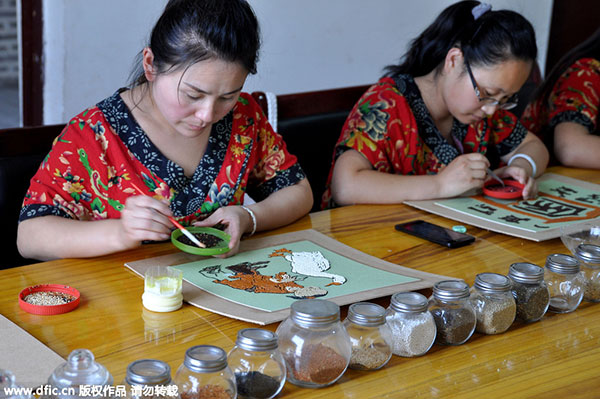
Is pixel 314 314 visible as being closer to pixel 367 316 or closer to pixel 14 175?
pixel 367 316

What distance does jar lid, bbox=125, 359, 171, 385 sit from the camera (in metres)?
0.77

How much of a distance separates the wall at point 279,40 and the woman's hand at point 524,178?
610mm

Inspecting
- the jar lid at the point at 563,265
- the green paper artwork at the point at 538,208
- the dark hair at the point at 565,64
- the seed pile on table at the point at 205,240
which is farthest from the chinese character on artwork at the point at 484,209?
the dark hair at the point at 565,64

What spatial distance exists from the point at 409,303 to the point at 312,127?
1.25 meters

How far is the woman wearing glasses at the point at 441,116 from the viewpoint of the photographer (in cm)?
185


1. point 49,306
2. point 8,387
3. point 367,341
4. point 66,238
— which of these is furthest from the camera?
point 66,238

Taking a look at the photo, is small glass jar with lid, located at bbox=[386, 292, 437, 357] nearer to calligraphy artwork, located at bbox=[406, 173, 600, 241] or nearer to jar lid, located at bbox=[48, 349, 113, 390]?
jar lid, located at bbox=[48, 349, 113, 390]

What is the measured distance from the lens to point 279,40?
10.4ft

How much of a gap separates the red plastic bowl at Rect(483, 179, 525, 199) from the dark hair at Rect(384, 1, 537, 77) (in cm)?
34

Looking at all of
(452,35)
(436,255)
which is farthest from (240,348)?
(452,35)

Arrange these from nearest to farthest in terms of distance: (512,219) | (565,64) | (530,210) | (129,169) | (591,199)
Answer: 1. (129,169)
2. (512,219)
3. (530,210)
4. (591,199)
5. (565,64)

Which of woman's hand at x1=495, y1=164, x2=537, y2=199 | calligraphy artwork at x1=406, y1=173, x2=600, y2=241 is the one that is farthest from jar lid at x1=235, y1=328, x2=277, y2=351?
woman's hand at x1=495, y1=164, x2=537, y2=199

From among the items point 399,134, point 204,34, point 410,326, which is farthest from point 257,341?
point 399,134

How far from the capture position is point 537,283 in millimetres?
1162
